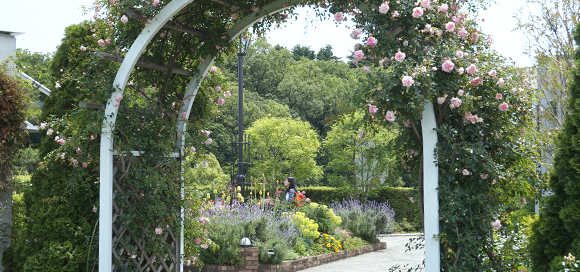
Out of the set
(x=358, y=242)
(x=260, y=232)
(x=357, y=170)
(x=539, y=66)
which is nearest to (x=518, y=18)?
(x=539, y=66)

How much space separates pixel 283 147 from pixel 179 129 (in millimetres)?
12814

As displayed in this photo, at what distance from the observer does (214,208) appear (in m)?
7.06

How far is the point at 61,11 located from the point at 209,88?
8.28 meters

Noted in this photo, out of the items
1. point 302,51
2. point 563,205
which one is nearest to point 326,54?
point 302,51

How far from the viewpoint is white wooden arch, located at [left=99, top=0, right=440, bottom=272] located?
3.34 metres

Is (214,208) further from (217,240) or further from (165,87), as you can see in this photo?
(165,87)

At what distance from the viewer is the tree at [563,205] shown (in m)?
2.99

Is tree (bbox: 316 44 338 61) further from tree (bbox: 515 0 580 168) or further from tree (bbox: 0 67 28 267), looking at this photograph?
tree (bbox: 0 67 28 267)

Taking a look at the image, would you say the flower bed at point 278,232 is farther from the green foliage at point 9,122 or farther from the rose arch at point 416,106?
the green foliage at point 9,122

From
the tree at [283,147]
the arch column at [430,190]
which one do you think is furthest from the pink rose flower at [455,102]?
the tree at [283,147]

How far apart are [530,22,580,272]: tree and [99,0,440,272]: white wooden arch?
0.72m

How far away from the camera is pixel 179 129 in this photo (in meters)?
4.50

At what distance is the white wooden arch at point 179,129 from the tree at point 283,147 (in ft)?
41.5

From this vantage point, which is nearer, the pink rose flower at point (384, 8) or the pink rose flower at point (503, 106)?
the pink rose flower at point (384, 8)
